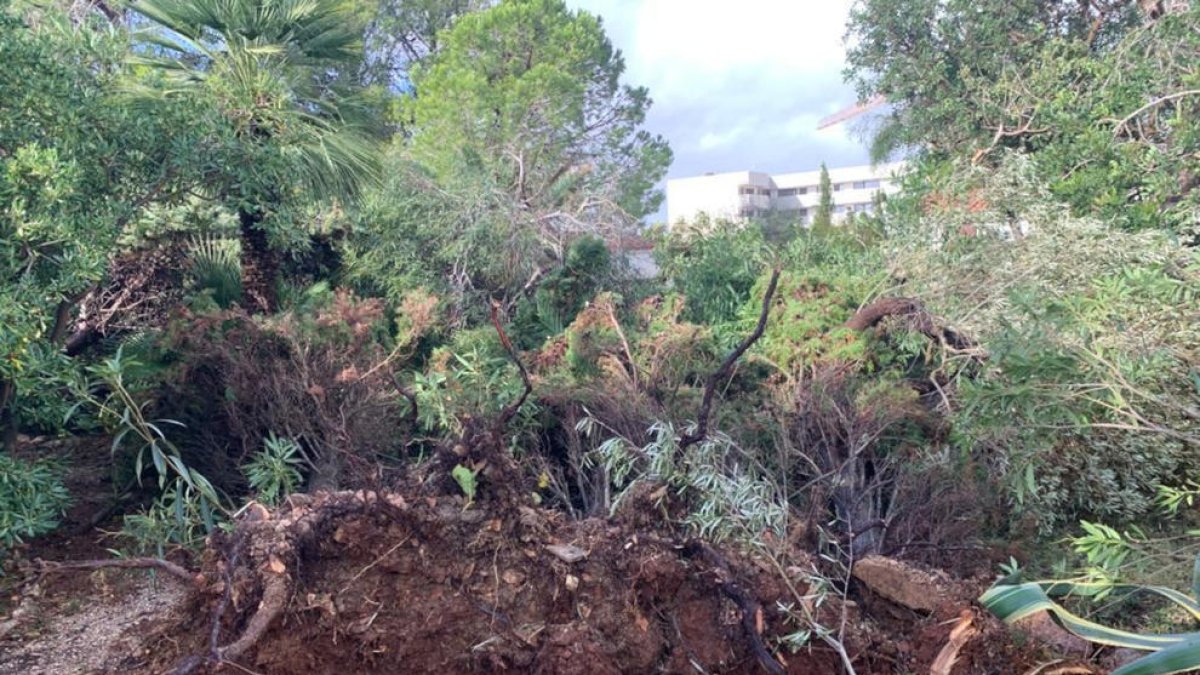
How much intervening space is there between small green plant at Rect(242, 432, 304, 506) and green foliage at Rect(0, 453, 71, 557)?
1.11 m

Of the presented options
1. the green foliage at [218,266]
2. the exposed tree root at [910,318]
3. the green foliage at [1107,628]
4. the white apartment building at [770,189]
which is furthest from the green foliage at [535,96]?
the white apartment building at [770,189]

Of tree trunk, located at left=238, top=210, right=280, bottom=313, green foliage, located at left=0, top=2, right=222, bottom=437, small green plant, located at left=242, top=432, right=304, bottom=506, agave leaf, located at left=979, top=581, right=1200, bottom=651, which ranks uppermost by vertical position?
green foliage, located at left=0, top=2, right=222, bottom=437

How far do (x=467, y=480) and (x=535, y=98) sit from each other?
1526cm

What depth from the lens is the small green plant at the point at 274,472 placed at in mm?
5496

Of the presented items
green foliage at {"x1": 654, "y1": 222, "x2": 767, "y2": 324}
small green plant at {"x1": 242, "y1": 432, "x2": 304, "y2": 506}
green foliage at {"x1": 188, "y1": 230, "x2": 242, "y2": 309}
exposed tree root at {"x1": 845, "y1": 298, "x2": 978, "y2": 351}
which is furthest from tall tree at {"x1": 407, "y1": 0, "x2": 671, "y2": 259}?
small green plant at {"x1": 242, "y1": 432, "x2": 304, "y2": 506}

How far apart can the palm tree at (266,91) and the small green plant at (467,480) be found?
3520mm

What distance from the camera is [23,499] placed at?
191 inches

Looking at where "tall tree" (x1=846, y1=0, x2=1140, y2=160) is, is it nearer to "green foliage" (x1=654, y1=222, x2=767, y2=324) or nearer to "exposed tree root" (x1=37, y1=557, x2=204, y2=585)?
"green foliage" (x1=654, y1=222, x2=767, y2=324)

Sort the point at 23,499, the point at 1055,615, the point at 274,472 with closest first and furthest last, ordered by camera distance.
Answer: the point at 1055,615
the point at 23,499
the point at 274,472

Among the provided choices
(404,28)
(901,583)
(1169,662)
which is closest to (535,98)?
(404,28)

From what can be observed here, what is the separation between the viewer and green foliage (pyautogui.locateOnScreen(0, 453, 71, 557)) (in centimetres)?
471

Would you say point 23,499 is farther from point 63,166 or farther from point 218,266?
point 218,266

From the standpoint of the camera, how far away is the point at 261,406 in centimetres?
632

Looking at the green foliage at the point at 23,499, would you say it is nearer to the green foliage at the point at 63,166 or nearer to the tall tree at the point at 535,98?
the green foliage at the point at 63,166
